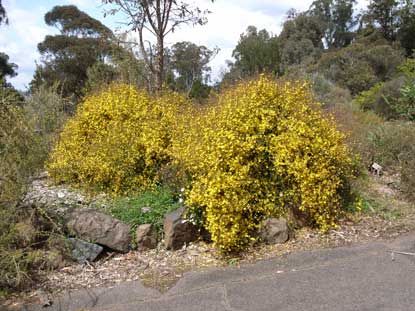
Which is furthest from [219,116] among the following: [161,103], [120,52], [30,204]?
[120,52]

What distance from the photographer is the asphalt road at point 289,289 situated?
3.42m

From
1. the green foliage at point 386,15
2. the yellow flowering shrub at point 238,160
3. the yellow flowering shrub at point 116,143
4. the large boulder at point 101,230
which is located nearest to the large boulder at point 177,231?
the yellow flowering shrub at point 238,160

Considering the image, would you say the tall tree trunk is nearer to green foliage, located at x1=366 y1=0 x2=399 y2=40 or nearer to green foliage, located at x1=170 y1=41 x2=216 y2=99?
green foliage, located at x1=170 y1=41 x2=216 y2=99

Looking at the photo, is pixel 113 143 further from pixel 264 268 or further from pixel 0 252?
pixel 264 268

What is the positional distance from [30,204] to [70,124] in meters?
2.56

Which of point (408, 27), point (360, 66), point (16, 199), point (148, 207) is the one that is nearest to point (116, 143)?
point (148, 207)

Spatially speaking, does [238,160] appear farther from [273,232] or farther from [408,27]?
[408,27]

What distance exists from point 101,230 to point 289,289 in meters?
2.09

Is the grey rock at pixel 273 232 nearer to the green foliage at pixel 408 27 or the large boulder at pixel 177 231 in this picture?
the large boulder at pixel 177 231

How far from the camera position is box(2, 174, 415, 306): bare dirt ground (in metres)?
4.04

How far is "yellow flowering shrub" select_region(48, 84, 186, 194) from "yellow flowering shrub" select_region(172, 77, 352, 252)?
2.48ft

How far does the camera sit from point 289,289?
3.66 metres

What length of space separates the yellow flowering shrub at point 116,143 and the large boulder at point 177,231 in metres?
1.19

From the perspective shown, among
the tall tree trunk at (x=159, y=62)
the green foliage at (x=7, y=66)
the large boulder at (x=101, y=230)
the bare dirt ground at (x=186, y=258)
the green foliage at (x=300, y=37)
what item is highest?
the green foliage at (x=300, y=37)
